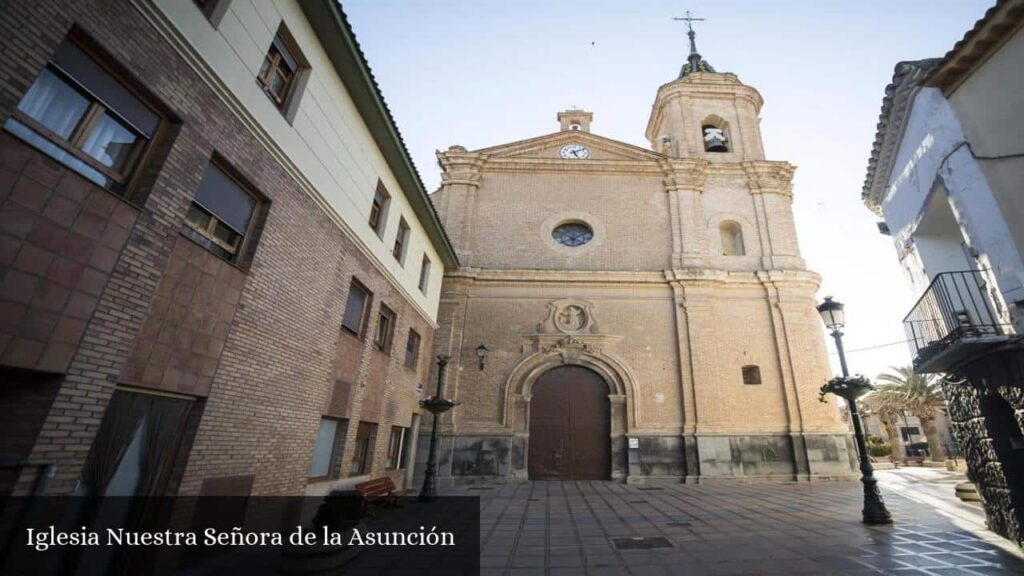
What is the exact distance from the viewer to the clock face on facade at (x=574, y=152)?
62.7 ft

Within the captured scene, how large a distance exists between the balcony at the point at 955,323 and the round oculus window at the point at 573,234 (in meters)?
11.0

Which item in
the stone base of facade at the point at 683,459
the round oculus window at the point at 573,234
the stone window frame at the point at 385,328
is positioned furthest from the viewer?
the round oculus window at the point at 573,234

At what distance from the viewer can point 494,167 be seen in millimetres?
18359

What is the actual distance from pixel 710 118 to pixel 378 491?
2051 centimetres

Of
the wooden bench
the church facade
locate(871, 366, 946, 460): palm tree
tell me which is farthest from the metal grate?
locate(871, 366, 946, 460): palm tree

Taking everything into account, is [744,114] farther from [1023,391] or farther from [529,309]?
[1023,391]

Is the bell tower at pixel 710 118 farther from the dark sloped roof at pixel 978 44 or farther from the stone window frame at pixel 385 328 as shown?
the stone window frame at pixel 385 328

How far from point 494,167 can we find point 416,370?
31.2 feet

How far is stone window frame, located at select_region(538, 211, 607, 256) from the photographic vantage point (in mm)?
16797

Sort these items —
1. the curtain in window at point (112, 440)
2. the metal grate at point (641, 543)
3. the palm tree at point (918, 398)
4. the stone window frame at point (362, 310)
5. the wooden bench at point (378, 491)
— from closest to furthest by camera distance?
the curtain in window at point (112, 440) → the metal grate at point (641, 543) → the wooden bench at point (378, 491) → the stone window frame at point (362, 310) → the palm tree at point (918, 398)

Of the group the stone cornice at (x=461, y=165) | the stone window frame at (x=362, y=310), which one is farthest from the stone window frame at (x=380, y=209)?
the stone cornice at (x=461, y=165)

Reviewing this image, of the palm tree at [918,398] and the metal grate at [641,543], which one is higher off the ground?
the palm tree at [918,398]

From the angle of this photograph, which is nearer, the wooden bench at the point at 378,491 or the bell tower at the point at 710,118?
the wooden bench at the point at 378,491

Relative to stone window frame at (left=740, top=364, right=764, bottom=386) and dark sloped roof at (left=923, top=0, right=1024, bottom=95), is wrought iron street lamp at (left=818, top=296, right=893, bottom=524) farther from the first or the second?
stone window frame at (left=740, top=364, right=764, bottom=386)
